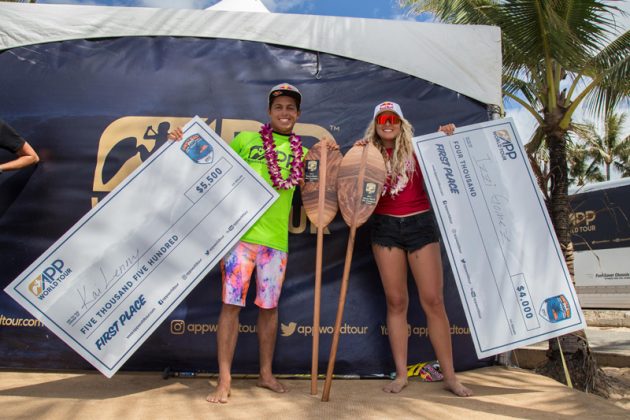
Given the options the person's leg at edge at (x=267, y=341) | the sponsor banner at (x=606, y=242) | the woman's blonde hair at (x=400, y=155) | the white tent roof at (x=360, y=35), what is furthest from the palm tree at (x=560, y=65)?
the sponsor banner at (x=606, y=242)

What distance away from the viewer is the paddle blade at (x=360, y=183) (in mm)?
2889

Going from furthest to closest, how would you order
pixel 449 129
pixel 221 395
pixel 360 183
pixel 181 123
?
pixel 181 123
pixel 449 129
pixel 360 183
pixel 221 395

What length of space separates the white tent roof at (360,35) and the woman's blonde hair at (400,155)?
866 mm

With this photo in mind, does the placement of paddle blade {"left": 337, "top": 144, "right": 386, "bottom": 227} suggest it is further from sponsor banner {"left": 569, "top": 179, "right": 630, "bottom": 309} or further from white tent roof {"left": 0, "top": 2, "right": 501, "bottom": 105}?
sponsor banner {"left": 569, "top": 179, "right": 630, "bottom": 309}

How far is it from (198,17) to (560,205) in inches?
Result: 135

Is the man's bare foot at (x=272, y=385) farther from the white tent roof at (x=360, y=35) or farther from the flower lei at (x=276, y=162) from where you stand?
the white tent roof at (x=360, y=35)

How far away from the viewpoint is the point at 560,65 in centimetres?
426

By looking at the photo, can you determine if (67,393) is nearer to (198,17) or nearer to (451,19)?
(198,17)

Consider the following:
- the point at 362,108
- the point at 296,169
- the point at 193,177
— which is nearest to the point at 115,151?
the point at 193,177

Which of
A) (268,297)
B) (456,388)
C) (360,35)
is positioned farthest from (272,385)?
(360,35)

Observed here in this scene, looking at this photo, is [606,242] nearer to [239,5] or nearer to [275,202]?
[239,5]

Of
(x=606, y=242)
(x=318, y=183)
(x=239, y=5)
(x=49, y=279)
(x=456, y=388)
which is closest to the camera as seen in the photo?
(x=49, y=279)

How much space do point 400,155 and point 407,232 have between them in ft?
1.66

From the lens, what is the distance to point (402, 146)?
310 centimetres
